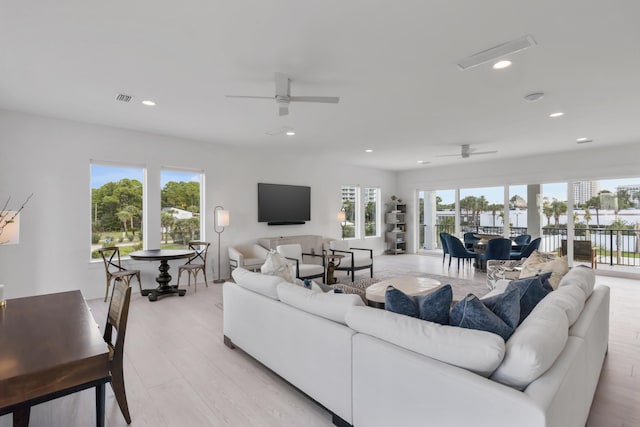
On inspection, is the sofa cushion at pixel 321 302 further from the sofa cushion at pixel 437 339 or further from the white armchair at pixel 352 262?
the white armchair at pixel 352 262

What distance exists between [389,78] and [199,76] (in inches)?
75.3

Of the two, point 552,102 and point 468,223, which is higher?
point 552,102

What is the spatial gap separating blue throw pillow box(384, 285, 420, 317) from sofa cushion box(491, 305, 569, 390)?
1.63ft

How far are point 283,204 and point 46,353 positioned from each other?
19.6 feet

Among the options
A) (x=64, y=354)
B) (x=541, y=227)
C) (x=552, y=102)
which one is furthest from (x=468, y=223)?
(x=64, y=354)

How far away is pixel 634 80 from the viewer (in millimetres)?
3293

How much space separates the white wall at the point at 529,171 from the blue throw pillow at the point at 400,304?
699cm

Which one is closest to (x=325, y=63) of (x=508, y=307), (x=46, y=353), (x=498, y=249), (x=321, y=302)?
(x=321, y=302)

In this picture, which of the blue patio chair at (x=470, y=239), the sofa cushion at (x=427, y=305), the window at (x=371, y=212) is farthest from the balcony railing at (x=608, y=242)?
the sofa cushion at (x=427, y=305)

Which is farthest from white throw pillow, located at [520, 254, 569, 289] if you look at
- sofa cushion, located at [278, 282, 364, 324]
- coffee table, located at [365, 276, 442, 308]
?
sofa cushion, located at [278, 282, 364, 324]

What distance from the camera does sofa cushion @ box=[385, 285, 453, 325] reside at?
175cm

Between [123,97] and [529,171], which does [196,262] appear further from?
[529,171]

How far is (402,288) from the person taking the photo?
12.8ft

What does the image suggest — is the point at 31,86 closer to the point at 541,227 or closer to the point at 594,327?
the point at 594,327
